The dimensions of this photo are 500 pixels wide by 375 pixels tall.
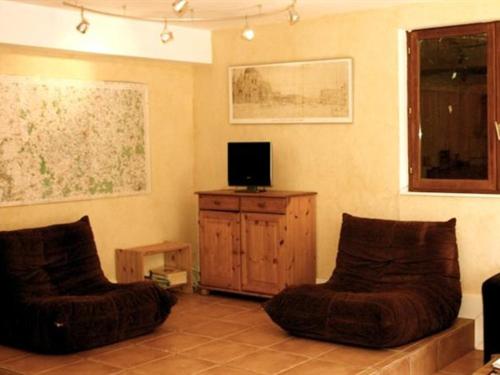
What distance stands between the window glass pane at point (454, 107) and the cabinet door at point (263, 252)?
1.31m

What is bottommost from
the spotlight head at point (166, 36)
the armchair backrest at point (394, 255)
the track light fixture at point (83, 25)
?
the armchair backrest at point (394, 255)

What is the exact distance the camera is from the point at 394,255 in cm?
581

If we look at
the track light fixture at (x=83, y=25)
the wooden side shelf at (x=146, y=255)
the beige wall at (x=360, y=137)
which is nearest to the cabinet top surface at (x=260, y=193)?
the beige wall at (x=360, y=137)

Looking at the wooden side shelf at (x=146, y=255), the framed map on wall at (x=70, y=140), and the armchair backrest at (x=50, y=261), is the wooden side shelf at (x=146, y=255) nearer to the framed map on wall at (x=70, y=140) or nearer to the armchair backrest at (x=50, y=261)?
the framed map on wall at (x=70, y=140)

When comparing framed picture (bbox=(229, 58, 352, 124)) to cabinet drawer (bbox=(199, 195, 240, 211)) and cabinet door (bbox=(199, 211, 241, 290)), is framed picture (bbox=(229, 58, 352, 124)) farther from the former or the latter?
cabinet door (bbox=(199, 211, 241, 290))

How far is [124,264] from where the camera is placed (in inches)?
271

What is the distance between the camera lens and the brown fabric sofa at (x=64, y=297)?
508cm

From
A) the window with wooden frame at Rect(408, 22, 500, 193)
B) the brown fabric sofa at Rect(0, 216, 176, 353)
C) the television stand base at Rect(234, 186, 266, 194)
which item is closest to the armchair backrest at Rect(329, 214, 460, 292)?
the window with wooden frame at Rect(408, 22, 500, 193)

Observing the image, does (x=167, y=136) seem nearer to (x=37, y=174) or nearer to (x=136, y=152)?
(x=136, y=152)

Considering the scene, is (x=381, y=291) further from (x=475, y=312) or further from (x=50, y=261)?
(x=50, y=261)

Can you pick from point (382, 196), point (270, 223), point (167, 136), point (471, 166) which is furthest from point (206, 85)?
point (471, 166)

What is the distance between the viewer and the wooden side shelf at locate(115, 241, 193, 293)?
6773mm

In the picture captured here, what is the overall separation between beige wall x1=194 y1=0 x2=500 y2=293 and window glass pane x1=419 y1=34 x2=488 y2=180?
0.21 m

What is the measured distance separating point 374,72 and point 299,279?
72.0 inches
